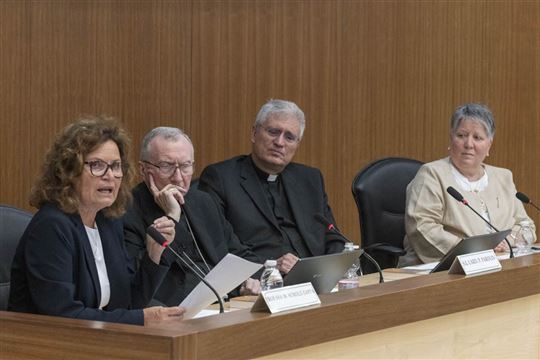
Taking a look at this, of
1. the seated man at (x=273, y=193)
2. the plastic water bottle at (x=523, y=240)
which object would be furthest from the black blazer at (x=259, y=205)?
the plastic water bottle at (x=523, y=240)

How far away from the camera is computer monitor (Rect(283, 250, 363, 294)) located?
115 inches

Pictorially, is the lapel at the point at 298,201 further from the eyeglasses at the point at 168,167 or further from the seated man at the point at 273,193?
the eyeglasses at the point at 168,167

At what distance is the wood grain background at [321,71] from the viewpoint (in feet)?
19.3

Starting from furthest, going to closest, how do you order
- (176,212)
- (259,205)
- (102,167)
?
1. (259,205)
2. (176,212)
3. (102,167)

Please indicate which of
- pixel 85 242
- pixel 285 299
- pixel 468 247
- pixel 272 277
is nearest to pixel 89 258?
pixel 85 242

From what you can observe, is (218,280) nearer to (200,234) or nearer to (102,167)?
(102,167)

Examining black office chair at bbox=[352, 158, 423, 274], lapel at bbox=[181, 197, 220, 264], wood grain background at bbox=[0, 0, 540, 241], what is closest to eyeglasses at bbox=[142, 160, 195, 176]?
lapel at bbox=[181, 197, 220, 264]

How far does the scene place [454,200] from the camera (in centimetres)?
495

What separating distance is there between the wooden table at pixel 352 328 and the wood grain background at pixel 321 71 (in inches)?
114

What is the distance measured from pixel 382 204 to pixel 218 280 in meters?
2.43

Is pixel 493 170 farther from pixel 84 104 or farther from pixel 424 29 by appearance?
pixel 84 104

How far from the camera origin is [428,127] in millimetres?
6785

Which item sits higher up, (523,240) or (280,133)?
(280,133)

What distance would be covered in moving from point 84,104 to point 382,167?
171 centimetres
